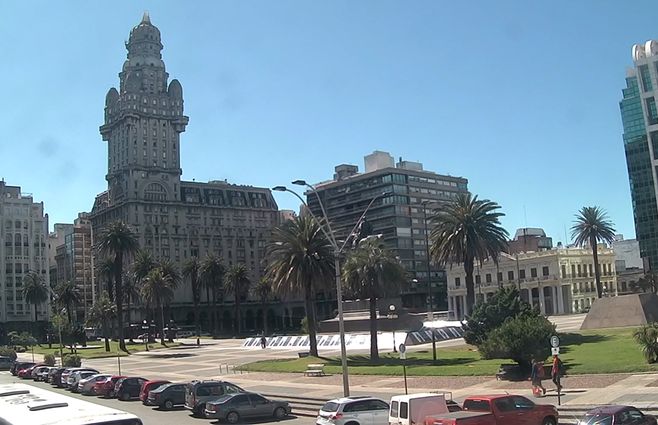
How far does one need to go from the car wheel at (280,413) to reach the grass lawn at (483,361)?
39.3 feet

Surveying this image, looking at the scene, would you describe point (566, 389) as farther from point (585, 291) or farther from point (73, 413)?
point (585, 291)

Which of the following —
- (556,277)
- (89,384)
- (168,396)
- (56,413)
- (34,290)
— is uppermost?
(34,290)

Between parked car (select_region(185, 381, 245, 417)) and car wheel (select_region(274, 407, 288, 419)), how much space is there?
259cm

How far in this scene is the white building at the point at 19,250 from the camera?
171 metres

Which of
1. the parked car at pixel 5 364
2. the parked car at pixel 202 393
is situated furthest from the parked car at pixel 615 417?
the parked car at pixel 5 364

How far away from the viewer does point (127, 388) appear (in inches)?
1652

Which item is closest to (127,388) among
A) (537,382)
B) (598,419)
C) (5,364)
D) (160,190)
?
(537,382)

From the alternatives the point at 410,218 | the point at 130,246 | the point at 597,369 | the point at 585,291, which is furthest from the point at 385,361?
the point at 410,218

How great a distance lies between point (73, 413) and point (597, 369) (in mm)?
28735

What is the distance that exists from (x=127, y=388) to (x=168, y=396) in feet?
20.8

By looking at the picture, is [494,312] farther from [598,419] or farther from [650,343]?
[598,419]

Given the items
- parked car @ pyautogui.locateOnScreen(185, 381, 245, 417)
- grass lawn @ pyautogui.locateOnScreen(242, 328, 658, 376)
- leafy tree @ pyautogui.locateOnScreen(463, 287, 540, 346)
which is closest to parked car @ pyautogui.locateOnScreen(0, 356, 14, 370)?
grass lawn @ pyautogui.locateOnScreen(242, 328, 658, 376)

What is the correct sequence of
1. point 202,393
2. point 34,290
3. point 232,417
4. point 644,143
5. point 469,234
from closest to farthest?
point 232,417 < point 202,393 < point 469,234 < point 34,290 < point 644,143

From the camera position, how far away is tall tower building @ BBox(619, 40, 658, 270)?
398 ft
